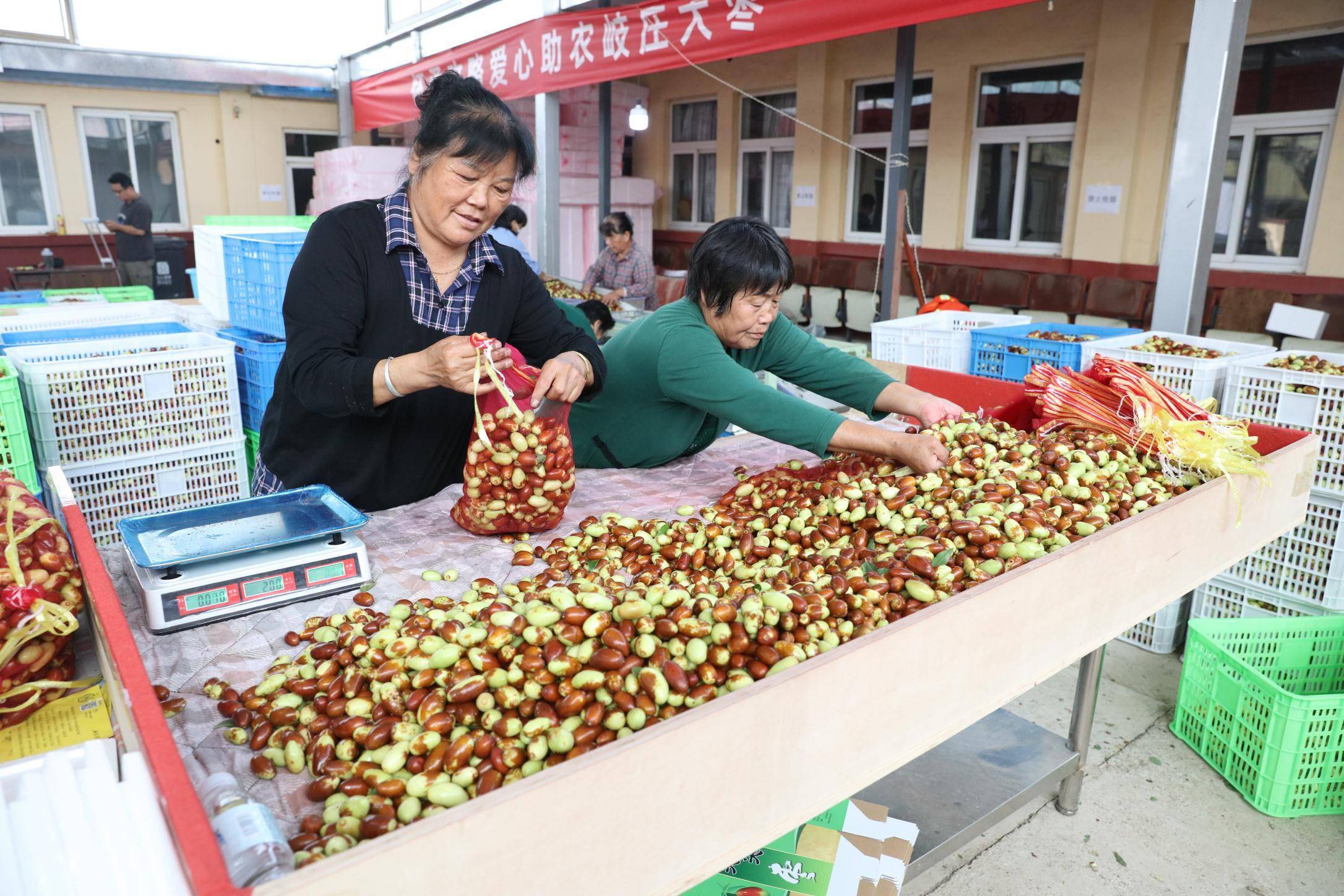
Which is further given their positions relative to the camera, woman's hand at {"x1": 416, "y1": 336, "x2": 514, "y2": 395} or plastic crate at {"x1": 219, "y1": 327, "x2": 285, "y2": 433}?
plastic crate at {"x1": 219, "y1": 327, "x2": 285, "y2": 433}

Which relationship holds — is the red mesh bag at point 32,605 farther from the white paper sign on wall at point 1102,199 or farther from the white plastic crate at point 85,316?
the white paper sign on wall at point 1102,199

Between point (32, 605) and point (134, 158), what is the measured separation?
11.8 m

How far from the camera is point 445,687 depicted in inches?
41.6

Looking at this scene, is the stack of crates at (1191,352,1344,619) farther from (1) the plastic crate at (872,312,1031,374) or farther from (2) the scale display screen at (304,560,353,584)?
(2) the scale display screen at (304,560,353,584)

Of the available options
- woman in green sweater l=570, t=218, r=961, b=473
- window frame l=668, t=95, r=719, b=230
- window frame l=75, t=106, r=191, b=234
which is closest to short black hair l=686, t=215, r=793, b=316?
woman in green sweater l=570, t=218, r=961, b=473

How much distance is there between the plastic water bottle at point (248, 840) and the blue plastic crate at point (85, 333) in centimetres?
281

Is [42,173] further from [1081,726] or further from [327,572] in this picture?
[1081,726]

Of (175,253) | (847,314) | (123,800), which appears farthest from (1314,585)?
(175,253)

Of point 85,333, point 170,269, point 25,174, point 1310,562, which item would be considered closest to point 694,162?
point 170,269

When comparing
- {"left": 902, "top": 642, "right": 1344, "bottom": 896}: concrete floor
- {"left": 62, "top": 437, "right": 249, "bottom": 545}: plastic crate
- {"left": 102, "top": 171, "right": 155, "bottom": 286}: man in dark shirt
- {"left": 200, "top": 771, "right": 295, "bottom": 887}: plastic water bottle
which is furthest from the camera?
{"left": 102, "top": 171, "right": 155, "bottom": 286}: man in dark shirt

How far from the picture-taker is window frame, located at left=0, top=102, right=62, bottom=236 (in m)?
9.78

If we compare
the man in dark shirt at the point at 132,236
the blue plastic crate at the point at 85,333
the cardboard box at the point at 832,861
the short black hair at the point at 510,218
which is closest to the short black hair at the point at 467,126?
the cardboard box at the point at 832,861

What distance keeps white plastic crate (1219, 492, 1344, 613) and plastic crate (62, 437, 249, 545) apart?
3.47 metres

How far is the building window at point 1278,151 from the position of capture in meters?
5.81
